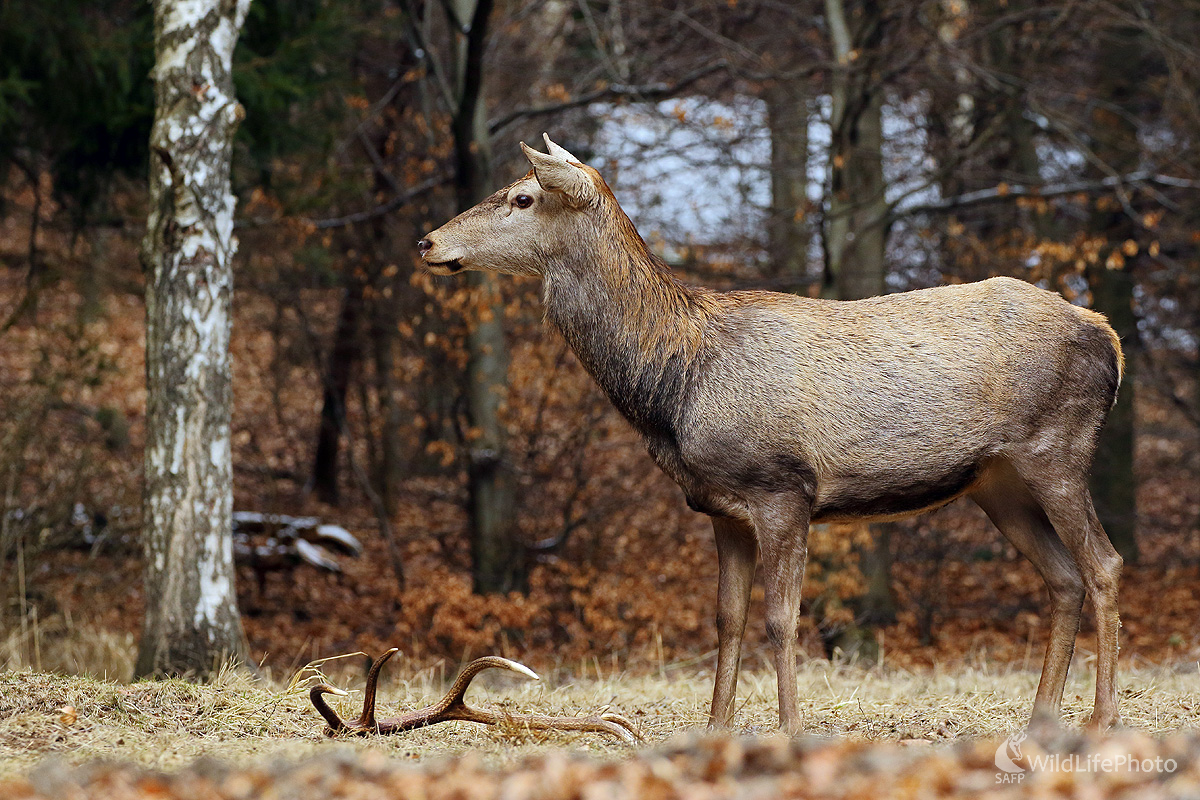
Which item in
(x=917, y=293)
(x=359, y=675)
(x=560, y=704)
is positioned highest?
(x=917, y=293)

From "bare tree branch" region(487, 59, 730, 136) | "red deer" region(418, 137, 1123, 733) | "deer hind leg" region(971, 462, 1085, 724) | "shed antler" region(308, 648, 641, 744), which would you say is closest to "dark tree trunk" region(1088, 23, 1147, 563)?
"bare tree branch" region(487, 59, 730, 136)

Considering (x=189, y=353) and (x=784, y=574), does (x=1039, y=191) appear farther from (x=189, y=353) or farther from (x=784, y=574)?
(x=189, y=353)

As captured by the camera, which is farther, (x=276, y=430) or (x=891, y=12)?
(x=276, y=430)

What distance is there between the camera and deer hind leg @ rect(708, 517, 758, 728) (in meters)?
5.10

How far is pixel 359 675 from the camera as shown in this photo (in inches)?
365

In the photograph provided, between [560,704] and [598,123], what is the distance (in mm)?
9239

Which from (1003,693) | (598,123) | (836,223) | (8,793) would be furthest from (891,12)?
(8,793)

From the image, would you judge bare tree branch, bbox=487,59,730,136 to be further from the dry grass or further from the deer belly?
the deer belly

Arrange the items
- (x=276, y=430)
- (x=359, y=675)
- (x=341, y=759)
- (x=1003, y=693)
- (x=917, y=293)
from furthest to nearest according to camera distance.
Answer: (x=276, y=430) → (x=359, y=675) → (x=1003, y=693) → (x=917, y=293) → (x=341, y=759)

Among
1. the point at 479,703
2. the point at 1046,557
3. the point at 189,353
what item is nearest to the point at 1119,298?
the point at 1046,557

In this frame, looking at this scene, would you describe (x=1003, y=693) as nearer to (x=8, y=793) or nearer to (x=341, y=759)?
(x=341, y=759)

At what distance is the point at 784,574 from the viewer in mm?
4793

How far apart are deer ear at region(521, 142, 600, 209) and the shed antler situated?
7.06ft

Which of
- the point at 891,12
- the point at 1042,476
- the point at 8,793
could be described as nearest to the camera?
the point at 8,793
